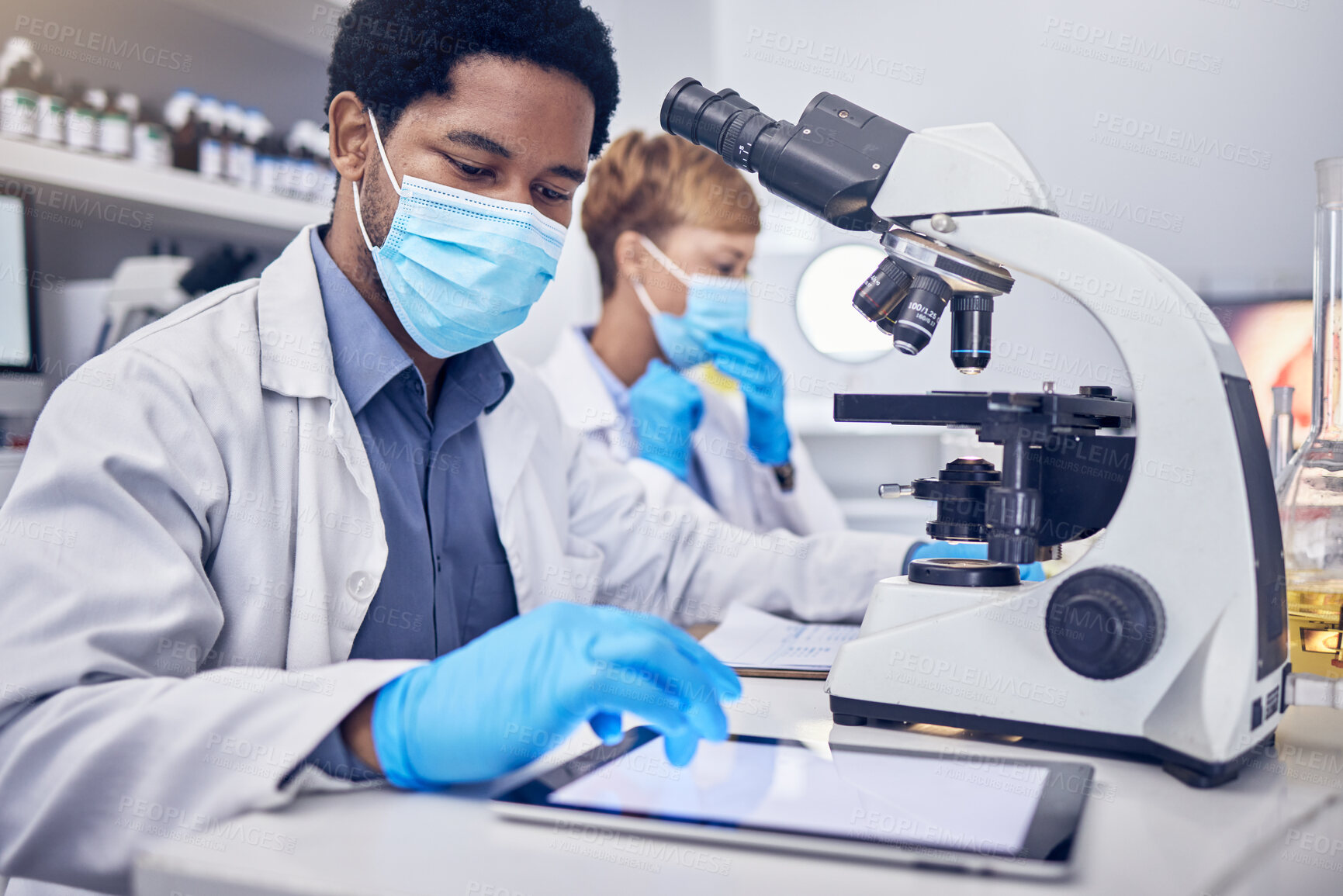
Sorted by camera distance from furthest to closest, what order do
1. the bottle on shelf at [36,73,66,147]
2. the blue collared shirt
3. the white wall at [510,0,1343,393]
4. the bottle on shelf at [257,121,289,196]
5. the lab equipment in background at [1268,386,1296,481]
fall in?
1. the white wall at [510,0,1343,393]
2. the bottle on shelf at [257,121,289,196]
3. the bottle on shelf at [36,73,66,147]
4. the lab equipment in background at [1268,386,1296,481]
5. the blue collared shirt

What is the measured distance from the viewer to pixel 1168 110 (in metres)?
3.06

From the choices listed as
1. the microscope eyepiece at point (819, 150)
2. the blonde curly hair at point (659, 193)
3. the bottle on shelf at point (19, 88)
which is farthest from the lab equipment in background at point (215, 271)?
the microscope eyepiece at point (819, 150)

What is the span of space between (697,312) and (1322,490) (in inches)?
66.2

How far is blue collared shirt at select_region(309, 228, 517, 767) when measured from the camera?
111 cm

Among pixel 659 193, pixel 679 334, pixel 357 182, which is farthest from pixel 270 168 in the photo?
pixel 357 182

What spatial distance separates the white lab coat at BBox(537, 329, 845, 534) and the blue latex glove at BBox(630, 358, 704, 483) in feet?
0.19

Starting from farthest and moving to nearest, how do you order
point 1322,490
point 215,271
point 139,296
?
point 215,271, point 139,296, point 1322,490

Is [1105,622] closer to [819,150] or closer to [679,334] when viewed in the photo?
[819,150]

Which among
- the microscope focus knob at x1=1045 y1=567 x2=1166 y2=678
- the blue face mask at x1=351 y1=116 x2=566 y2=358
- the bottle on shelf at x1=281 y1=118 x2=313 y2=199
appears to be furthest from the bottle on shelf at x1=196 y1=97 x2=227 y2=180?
the microscope focus knob at x1=1045 y1=567 x2=1166 y2=678

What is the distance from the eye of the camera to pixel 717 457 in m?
2.52

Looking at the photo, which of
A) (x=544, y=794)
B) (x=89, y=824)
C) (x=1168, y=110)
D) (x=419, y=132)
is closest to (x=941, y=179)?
(x=544, y=794)

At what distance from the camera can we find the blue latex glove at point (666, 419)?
7.48ft

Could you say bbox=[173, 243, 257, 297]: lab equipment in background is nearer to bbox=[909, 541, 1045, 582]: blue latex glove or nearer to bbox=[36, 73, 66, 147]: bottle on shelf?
bbox=[36, 73, 66, 147]: bottle on shelf

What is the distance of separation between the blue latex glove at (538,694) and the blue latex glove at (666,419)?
5.13 ft
